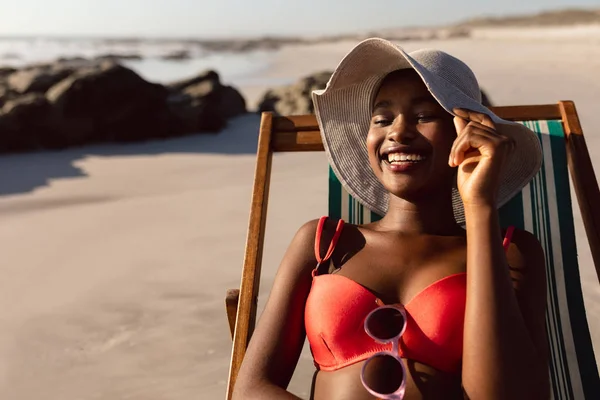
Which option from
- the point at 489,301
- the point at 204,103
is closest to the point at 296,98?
the point at 204,103

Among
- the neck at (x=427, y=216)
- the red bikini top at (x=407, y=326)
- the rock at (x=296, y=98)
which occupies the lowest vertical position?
the rock at (x=296, y=98)

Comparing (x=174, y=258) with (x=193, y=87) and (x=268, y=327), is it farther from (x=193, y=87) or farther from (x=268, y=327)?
(x=193, y=87)

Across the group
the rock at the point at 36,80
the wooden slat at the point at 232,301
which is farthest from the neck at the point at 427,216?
the rock at the point at 36,80

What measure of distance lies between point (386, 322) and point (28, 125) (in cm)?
870

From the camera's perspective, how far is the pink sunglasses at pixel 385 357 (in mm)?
1773

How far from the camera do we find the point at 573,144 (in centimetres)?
263

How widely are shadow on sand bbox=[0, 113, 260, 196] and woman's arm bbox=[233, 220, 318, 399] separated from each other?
5.88 meters

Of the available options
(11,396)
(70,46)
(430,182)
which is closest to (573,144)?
(430,182)

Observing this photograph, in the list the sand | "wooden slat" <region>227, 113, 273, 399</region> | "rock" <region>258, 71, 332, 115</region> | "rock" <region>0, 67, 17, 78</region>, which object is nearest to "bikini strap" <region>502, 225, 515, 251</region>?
"wooden slat" <region>227, 113, 273, 399</region>

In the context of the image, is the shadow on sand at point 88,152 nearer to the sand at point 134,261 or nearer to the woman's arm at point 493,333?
the sand at point 134,261

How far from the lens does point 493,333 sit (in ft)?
5.42

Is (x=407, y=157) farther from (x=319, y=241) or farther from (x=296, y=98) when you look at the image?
(x=296, y=98)

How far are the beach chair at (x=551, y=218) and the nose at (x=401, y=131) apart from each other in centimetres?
73

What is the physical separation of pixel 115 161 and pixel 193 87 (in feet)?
10.8
